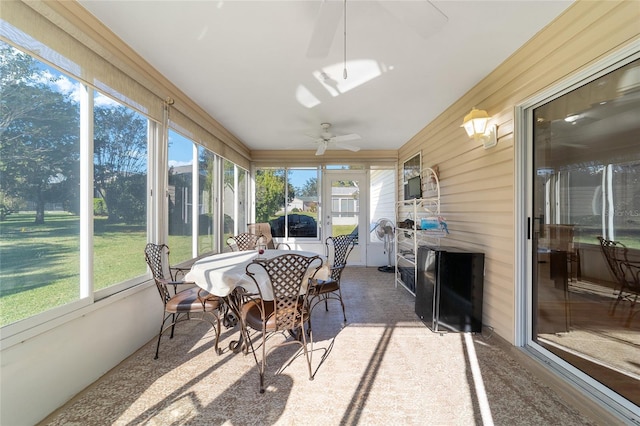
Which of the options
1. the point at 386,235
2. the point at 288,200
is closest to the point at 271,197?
the point at 288,200

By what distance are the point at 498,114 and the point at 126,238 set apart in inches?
147

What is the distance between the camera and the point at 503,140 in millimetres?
2492

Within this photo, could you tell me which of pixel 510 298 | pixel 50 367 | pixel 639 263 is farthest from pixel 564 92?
pixel 50 367

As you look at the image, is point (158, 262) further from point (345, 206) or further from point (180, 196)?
point (345, 206)

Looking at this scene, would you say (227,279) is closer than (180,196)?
Yes

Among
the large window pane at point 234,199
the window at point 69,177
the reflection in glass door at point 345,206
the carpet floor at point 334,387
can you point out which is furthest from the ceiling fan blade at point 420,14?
the reflection in glass door at point 345,206

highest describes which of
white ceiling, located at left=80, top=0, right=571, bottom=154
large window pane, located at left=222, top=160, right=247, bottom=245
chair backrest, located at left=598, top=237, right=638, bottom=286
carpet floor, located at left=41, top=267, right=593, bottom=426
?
white ceiling, located at left=80, top=0, right=571, bottom=154

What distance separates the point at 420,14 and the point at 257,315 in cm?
231

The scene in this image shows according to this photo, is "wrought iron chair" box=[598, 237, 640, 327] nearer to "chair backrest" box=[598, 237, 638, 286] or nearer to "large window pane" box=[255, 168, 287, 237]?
"chair backrest" box=[598, 237, 638, 286]

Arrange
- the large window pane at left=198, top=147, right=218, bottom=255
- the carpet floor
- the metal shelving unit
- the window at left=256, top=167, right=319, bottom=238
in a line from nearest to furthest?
the carpet floor, the metal shelving unit, the large window pane at left=198, top=147, right=218, bottom=255, the window at left=256, top=167, right=319, bottom=238

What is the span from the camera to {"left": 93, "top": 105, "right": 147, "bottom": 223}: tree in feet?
6.86

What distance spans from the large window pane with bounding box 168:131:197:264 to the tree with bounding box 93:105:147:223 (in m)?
0.41

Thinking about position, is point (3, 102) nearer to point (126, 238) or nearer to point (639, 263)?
point (126, 238)

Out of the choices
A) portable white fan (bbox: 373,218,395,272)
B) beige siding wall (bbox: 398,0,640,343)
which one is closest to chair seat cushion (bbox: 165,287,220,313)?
beige siding wall (bbox: 398,0,640,343)
